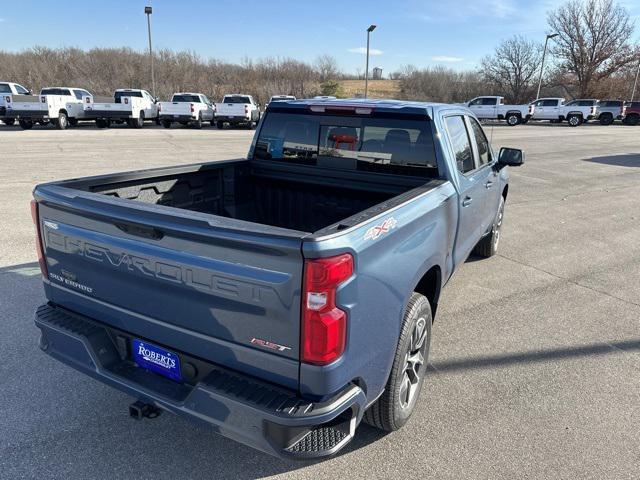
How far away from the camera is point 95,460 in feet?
8.34

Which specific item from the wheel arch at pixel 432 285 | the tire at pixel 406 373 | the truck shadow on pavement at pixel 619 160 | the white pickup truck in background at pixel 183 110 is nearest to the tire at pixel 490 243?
the wheel arch at pixel 432 285

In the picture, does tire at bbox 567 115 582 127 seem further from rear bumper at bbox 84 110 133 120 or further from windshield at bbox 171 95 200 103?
rear bumper at bbox 84 110 133 120

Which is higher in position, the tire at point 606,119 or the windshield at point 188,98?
the windshield at point 188,98

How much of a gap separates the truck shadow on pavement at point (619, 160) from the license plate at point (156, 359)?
17.5m

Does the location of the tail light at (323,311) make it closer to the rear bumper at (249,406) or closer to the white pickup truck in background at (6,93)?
the rear bumper at (249,406)

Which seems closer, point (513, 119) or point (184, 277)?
point (184, 277)

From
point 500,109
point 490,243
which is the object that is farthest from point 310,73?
point 490,243

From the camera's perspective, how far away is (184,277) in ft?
6.86

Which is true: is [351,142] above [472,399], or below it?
above

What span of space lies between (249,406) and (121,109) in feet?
80.4

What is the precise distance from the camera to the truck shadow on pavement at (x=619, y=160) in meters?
16.0

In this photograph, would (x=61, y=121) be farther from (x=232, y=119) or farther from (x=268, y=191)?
(x=268, y=191)

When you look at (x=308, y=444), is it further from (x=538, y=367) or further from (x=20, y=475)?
(x=538, y=367)

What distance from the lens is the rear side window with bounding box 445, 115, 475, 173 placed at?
370cm
